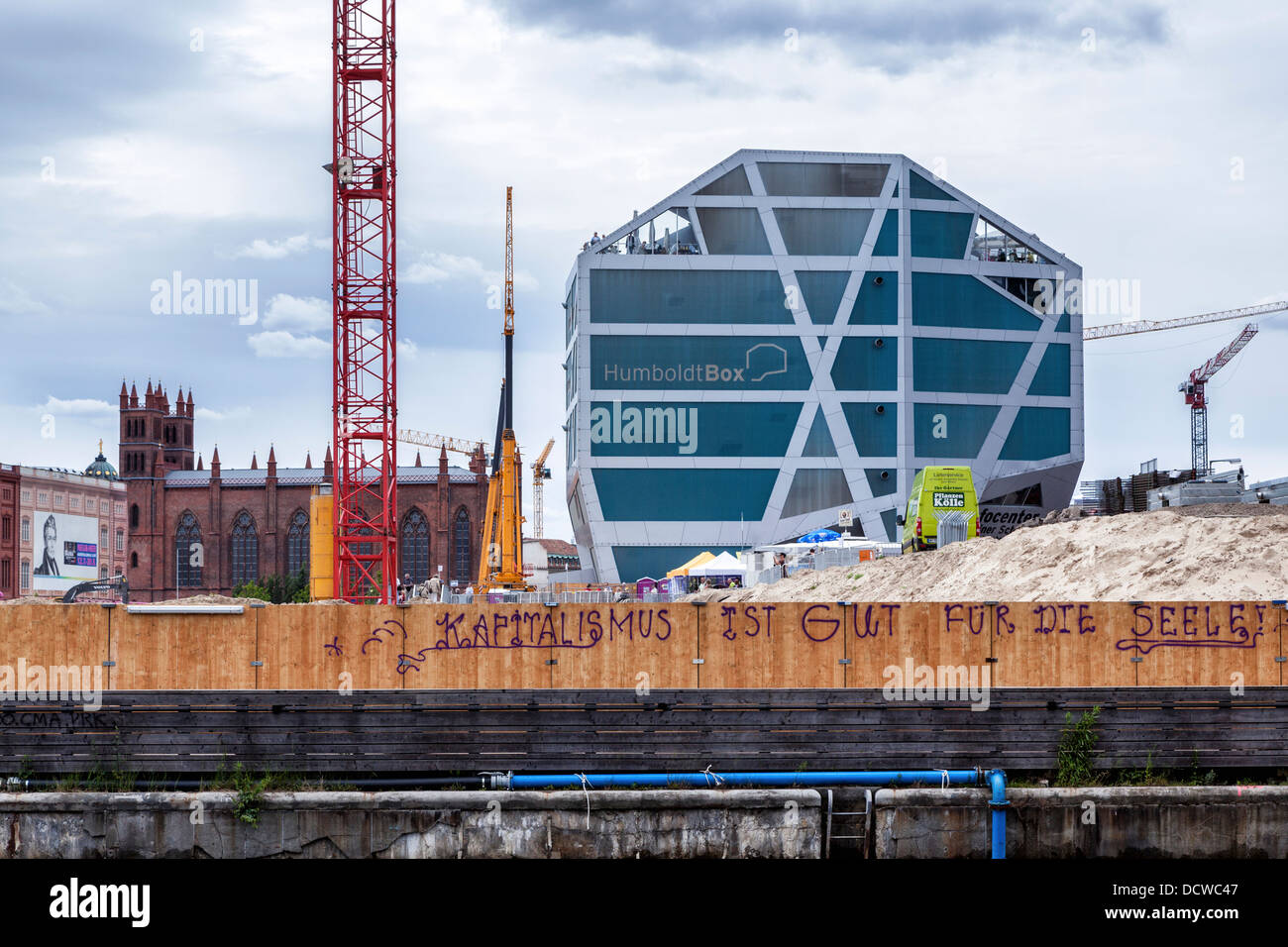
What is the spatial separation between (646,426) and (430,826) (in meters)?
61.0

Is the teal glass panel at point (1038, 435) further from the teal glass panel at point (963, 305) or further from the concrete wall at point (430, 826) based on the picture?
the concrete wall at point (430, 826)

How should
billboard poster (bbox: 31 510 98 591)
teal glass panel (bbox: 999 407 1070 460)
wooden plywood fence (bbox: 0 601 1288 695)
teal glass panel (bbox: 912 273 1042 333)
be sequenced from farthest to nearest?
1. billboard poster (bbox: 31 510 98 591)
2. teal glass panel (bbox: 999 407 1070 460)
3. teal glass panel (bbox: 912 273 1042 333)
4. wooden plywood fence (bbox: 0 601 1288 695)

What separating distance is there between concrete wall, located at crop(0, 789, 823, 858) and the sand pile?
12.8 metres

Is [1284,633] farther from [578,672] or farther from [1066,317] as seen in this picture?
[1066,317]

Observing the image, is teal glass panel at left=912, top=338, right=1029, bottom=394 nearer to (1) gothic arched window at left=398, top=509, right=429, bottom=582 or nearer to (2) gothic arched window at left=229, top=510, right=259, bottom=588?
(1) gothic arched window at left=398, top=509, right=429, bottom=582

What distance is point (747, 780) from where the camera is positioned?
1777cm

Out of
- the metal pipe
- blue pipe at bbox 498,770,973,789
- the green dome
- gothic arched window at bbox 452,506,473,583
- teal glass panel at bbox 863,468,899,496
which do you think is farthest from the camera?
the green dome

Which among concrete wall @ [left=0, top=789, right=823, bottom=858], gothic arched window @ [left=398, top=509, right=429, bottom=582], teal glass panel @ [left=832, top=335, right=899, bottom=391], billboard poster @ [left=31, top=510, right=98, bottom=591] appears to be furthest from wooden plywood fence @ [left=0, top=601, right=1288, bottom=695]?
billboard poster @ [left=31, top=510, right=98, bottom=591]

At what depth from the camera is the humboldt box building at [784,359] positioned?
3039 inches

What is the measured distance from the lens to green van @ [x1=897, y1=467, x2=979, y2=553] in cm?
4641

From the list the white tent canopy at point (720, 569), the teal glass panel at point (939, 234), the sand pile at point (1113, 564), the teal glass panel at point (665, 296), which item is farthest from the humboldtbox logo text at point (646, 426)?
the sand pile at point (1113, 564)

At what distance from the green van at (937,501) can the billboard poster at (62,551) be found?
110 metres

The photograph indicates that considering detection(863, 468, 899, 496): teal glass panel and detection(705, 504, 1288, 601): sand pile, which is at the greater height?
detection(863, 468, 899, 496): teal glass panel

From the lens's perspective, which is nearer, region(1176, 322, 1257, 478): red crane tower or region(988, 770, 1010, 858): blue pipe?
region(988, 770, 1010, 858): blue pipe
